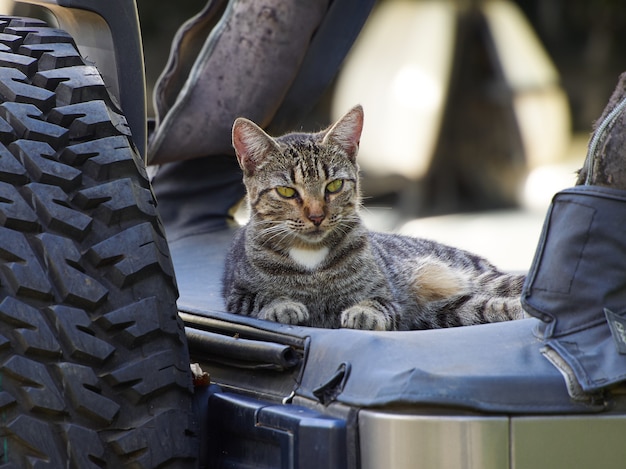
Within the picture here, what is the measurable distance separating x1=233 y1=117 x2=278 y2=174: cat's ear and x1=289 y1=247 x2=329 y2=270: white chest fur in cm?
25

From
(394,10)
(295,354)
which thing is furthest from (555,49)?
(295,354)

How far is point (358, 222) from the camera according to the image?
269 centimetres

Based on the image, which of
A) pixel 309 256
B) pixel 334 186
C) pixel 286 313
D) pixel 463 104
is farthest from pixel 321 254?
pixel 463 104

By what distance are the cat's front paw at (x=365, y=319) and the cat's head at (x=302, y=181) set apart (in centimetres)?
26

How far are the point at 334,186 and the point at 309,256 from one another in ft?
0.61

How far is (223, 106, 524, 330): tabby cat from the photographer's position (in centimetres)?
256

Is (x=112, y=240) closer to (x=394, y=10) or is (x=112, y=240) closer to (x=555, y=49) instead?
(x=394, y=10)

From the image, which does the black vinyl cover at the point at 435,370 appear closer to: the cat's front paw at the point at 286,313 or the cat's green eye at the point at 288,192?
the cat's front paw at the point at 286,313

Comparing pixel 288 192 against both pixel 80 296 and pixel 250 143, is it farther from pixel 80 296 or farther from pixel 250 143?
pixel 80 296

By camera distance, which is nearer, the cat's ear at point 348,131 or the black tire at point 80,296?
the black tire at point 80,296

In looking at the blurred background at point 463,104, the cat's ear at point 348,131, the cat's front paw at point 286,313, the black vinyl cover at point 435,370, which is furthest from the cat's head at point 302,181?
the blurred background at point 463,104

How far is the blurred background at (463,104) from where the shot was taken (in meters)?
7.71

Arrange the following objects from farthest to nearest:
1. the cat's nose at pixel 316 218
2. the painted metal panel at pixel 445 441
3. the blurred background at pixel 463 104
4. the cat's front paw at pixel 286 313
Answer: the blurred background at pixel 463 104, the cat's nose at pixel 316 218, the cat's front paw at pixel 286 313, the painted metal panel at pixel 445 441

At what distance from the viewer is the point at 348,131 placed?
2682 mm
